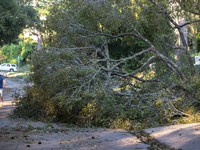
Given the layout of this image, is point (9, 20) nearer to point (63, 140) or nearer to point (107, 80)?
point (107, 80)

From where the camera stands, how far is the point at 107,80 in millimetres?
7883

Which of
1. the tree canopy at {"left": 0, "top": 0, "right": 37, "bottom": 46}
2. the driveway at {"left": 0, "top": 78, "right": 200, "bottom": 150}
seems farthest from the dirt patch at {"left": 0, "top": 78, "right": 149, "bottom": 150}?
the tree canopy at {"left": 0, "top": 0, "right": 37, "bottom": 46}

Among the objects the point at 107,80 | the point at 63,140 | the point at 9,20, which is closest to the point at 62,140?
the point at 63,140

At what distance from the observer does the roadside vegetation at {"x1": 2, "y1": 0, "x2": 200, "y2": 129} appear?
7148 mm

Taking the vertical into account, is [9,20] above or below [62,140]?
above

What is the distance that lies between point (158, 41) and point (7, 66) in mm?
39672

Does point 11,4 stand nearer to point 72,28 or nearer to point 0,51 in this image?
point 72,28

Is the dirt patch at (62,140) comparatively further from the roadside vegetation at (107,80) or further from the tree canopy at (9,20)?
the tree canopy at (9,20)

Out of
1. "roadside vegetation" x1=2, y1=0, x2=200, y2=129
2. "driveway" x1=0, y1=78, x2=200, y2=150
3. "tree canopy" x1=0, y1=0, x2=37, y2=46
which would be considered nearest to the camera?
"driveway" x1=0, y1=78, x2=200, y2=150

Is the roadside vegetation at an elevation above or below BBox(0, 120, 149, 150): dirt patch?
above

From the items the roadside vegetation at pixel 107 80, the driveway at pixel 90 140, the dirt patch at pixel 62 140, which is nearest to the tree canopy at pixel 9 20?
the roadside vegetation at pixel 107 80

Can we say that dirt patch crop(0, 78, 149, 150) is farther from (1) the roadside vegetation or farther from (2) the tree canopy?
(2) the tree canopy

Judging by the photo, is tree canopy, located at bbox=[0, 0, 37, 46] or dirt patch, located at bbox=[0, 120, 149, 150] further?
tree canopy, located at bbox=[0, 0, 37, 46]

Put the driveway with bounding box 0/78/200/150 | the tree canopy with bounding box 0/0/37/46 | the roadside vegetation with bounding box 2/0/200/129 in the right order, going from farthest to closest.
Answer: the tree canopy with bounding box 0/0/37/46 → the roadside vegetation with bounding box 2/0/200/129 → the driveway with bounding box 0/78/200/150
